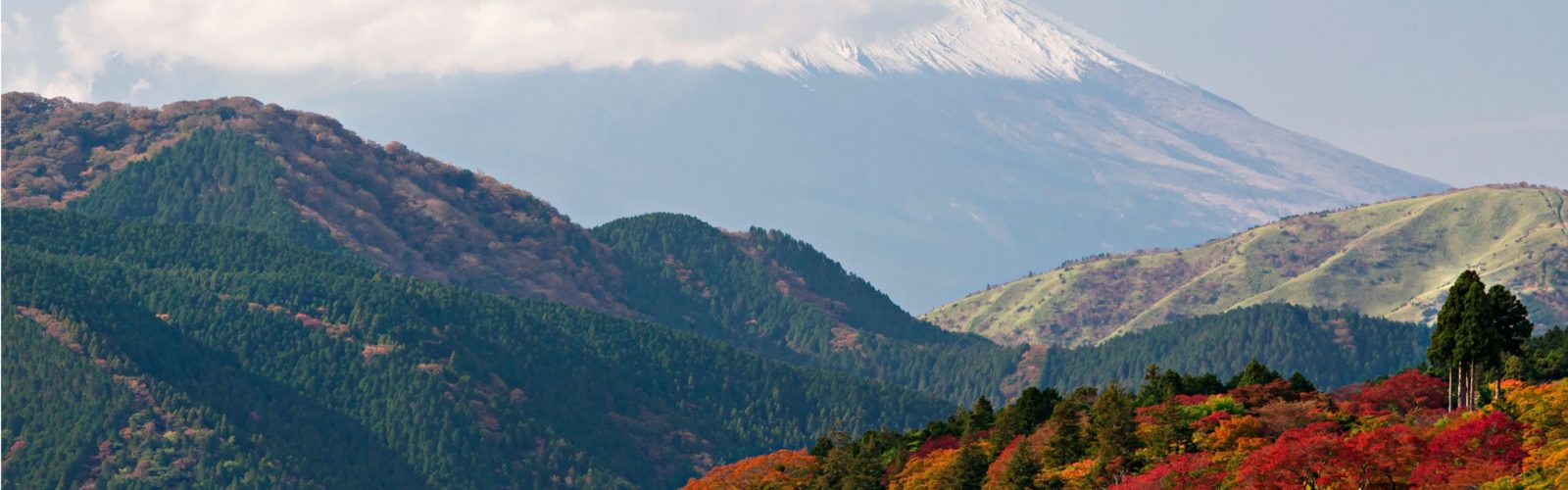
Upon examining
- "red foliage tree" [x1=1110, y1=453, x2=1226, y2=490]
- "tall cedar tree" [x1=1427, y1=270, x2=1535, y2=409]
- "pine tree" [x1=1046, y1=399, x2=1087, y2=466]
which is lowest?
"red foliage tree" [x1=1110, y1=453, x2=1226, y2=490]

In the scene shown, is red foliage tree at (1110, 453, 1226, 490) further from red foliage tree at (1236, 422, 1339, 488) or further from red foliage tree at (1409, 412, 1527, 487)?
red foliage tree at (1409, 412, 1527, 487)

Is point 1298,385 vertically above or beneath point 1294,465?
above

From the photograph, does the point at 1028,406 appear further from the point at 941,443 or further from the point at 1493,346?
the point at 1493,346

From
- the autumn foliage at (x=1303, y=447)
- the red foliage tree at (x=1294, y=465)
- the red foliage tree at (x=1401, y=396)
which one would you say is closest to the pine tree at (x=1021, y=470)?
the autumn foliage at (x=1303, y=447)

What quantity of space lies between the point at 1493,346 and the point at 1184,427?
20363 mm

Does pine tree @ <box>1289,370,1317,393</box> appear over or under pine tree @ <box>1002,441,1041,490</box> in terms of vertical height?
over

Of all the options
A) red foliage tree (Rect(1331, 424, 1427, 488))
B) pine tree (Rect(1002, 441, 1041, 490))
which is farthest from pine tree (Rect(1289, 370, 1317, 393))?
red foliage tree (Rect(1331, 424, 1427, 488))

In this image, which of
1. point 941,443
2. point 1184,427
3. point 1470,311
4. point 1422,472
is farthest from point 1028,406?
point 1422,472

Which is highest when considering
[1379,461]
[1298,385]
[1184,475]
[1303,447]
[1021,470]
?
[1298,385]

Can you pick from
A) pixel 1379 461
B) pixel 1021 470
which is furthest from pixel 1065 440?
pixel 1379 461

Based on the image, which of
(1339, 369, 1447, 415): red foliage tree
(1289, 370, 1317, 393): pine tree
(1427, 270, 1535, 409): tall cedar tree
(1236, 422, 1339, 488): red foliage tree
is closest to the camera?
(1236, 422, 1339, 488): red foliage tree

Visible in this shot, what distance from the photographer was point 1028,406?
191m

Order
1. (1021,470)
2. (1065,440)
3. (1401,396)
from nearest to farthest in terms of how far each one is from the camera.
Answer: (1401,396), (1065,440), (1021,470)

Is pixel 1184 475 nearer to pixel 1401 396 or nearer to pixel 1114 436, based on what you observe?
pixel 1114 436
